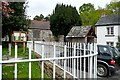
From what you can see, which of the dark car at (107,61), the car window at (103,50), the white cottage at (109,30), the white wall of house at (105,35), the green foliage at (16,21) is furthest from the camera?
the white cottage at (109,30)

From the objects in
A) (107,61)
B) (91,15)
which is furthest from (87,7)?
(107,61)

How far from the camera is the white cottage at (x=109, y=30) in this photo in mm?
27484

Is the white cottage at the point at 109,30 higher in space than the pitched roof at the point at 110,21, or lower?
lower

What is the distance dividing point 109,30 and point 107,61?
1867 centimetres

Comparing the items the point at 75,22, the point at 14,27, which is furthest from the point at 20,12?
the point at 75,22

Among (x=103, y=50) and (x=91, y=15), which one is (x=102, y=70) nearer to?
(x=103, y=50)

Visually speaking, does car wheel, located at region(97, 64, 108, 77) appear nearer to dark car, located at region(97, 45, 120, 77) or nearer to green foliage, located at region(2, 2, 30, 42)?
dark car, located at region(97, 45, 120, 77)

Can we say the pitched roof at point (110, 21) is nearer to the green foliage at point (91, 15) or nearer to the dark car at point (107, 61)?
the dark car at point (107, 61)

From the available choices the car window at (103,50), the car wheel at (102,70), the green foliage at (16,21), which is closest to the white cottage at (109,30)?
the green foliage at (16,21)

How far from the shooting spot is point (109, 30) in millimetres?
28391

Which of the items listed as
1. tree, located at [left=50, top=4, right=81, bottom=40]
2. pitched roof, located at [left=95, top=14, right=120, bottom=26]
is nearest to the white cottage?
pitched roof, located at [left=95, top=14, right=120, bottom=26]

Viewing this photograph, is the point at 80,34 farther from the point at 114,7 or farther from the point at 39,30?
the point at 39,30

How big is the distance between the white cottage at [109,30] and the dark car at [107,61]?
17.2m

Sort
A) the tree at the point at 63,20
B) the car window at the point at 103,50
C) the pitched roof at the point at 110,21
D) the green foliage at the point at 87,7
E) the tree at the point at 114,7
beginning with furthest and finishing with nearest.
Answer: the green foliage at the point at 87,7 → the tree at the point at 114,7 → the tree at the point at 63,20 → the pitched roof at the point at 110,21 → the car window at the point at 103,50
